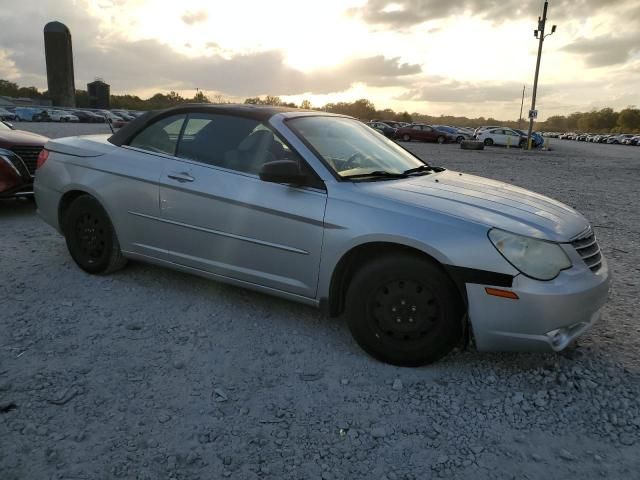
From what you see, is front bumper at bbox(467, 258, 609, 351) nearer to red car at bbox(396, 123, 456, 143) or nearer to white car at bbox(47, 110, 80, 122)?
red car at bbox(396, 123, 456, 143)

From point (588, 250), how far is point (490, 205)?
66cm

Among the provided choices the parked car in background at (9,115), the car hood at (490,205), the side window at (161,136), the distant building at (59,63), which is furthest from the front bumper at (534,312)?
the distant building at (59,63)

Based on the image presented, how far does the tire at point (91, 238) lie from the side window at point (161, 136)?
0.67m

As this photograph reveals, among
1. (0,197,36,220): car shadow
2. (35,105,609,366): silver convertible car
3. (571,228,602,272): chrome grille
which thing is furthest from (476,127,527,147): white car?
(571,228,602,272): chrome grille

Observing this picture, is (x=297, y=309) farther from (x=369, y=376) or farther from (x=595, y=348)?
(x=595, y=348)

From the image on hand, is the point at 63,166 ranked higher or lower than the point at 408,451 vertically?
higher

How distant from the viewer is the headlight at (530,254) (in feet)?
9.05

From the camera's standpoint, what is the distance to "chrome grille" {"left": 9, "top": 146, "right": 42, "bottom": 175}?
6.57 meters

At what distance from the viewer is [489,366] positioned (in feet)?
10.4

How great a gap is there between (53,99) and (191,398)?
257 feet

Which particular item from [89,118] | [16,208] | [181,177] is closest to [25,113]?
[89,118]

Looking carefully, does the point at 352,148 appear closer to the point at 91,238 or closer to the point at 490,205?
the point at 490,205

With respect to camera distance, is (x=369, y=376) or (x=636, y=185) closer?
(x=369, y=376)

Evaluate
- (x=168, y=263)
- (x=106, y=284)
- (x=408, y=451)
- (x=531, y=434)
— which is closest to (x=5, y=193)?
(x=106, y=284)
